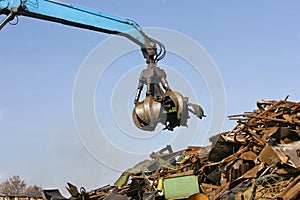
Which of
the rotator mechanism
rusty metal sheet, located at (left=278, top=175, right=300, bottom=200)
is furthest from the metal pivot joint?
rusty metal sheet, located at (left=278, top=175, right=300, bottom=200)

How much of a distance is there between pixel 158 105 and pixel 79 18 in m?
2.12

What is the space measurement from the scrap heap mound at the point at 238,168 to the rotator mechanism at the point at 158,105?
0.85 meters

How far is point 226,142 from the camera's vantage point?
6.81 meters

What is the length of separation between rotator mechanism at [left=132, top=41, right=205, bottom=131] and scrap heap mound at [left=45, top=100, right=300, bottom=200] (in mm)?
853

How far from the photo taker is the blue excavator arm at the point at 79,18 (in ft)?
22.6

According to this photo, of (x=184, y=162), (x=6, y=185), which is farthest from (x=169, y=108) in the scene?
(x=6, y=185)

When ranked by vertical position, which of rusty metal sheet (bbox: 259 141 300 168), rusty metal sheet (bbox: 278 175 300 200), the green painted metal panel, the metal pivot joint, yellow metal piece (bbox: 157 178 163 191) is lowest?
rusty metal sheet (bbox: 278 175 300 200)

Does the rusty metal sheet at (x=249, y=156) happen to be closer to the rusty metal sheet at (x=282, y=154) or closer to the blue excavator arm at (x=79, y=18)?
the rusty metal sheet at (x=282, y=154)

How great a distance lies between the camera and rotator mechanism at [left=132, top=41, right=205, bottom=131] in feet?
26.0

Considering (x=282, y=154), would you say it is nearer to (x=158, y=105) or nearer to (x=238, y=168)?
(x=238, y=168)

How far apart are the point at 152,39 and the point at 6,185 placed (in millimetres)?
29198

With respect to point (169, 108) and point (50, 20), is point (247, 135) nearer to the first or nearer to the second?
point (169, 108)

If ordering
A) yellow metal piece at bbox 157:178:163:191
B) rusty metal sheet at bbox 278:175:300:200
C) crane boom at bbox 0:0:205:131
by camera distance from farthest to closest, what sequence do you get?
1. crane boom at bbox 0:0:205:131
2. yellow metal piece at bbox 157:178:163:191
3. rusty metal sheet at bbox 278:175:300:200

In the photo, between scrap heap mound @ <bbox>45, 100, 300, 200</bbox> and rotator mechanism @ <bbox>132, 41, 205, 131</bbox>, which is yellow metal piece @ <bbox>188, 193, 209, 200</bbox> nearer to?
scrap heap mound @ <bbox>45, 100, 300, 200</bbox>
